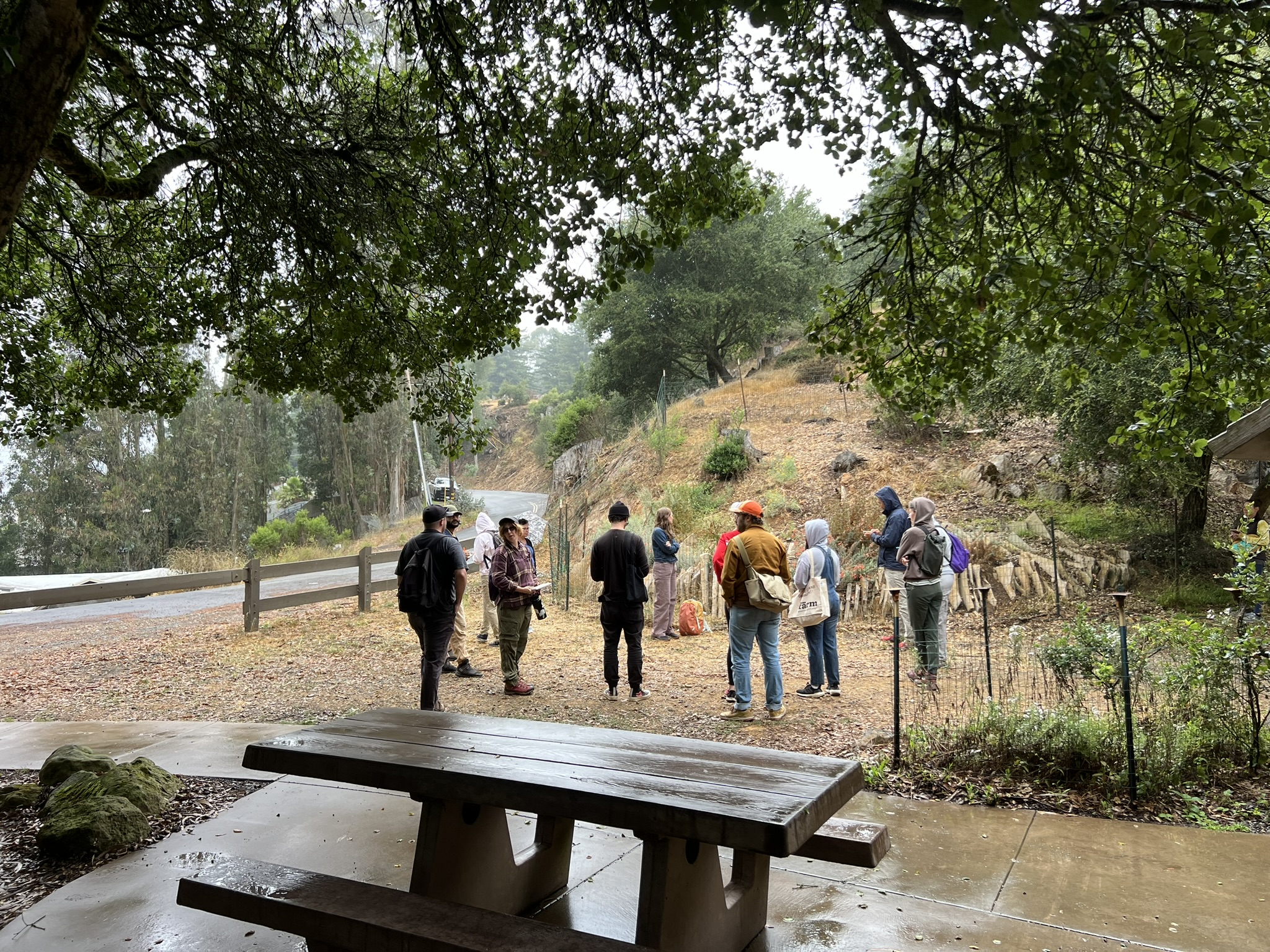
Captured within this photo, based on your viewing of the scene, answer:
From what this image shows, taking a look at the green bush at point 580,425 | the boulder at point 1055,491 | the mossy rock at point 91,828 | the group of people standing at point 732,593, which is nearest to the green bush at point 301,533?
the green bush at point 580,425

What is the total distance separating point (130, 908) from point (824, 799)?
292cm

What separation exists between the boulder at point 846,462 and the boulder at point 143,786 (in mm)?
15255

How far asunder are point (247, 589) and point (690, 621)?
6.95 m

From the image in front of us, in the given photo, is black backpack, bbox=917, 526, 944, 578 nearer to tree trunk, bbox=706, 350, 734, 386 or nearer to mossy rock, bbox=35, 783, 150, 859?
mossy rock, bbox=35, 783, 150, 859

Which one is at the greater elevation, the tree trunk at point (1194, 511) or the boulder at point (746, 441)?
the boulder at point (746, 441)

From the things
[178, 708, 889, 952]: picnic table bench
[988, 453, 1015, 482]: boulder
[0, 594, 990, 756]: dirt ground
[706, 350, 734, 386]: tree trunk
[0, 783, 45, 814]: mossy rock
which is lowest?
[0, 594, 990, 756]: dirt ground

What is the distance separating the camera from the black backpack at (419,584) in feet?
21.6

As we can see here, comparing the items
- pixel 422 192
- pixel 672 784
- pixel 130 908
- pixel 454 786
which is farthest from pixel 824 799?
pixel 422 192

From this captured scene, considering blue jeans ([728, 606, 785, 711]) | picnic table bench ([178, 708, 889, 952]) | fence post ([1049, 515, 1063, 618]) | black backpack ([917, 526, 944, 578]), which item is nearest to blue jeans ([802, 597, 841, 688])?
black backpack ([917, 526, 944, 578])

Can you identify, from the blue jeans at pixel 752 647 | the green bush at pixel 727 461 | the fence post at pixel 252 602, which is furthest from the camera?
the green bush at pixel 727 461

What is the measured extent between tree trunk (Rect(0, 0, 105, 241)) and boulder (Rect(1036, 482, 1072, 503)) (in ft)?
51.2

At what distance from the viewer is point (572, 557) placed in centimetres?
1961

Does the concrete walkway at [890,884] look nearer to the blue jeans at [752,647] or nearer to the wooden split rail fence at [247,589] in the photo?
the blue jeans at [752,647]

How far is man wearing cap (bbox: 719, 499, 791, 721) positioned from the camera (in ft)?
22.0
